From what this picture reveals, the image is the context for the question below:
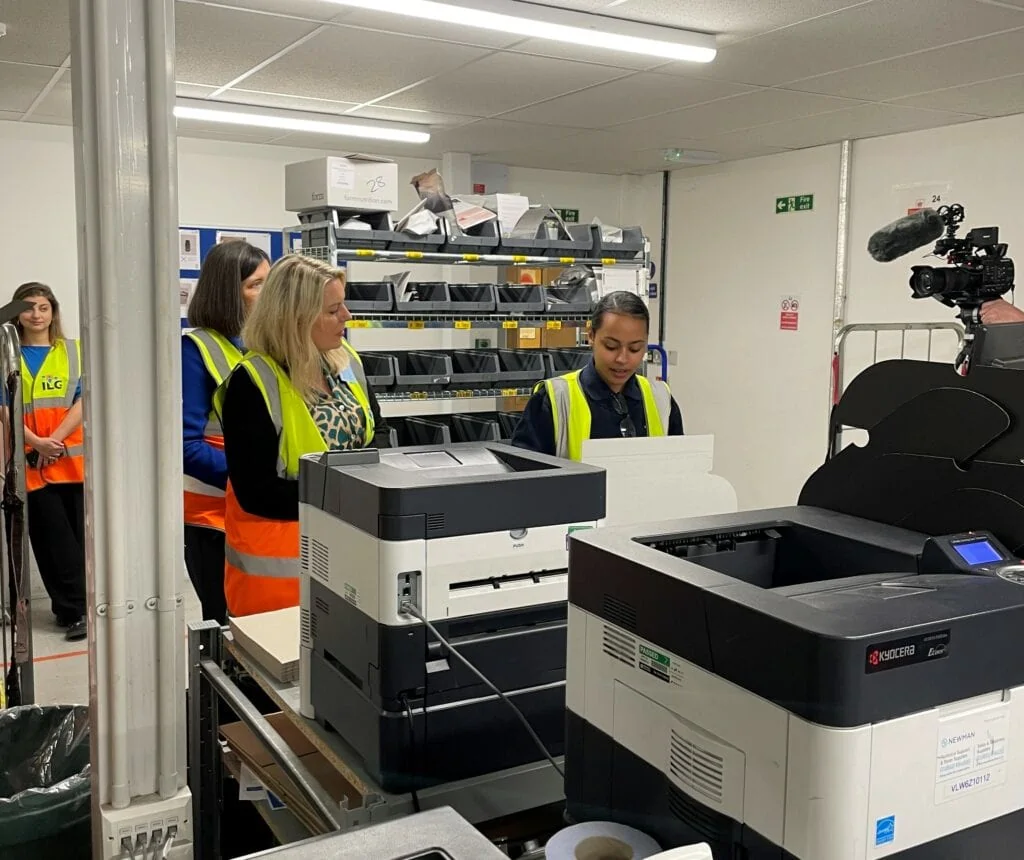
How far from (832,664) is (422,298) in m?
3.93

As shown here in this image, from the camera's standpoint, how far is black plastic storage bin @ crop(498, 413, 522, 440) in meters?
4.72

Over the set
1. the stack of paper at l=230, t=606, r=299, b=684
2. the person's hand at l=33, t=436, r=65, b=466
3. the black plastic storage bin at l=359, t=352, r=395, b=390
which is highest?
the black plastic storage bin at l=359, t=352, r=395, b=390

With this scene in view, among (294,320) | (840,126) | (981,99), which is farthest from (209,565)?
(840,126)

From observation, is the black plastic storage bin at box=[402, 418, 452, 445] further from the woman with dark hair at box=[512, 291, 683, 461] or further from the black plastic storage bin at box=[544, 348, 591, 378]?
the woman with dark hair at box=[512, 291, 683, 461]

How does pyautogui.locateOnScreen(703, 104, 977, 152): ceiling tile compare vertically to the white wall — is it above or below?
above

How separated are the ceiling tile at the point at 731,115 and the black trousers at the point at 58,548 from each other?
11.4 ft

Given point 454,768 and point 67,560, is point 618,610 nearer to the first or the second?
point 454,768

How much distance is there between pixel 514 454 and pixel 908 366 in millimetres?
614

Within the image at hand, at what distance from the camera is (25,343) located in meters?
4.46

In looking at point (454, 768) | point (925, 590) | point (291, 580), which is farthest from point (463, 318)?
point (925, 590)

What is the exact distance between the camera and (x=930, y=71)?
13.4ft

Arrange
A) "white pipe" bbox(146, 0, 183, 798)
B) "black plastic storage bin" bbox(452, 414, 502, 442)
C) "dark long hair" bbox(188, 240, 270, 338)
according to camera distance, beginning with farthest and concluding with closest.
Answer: "black plastic storage bin" bbox(452, 414, 502, 442) → "dark long hair" bbox(188, 240, 270, 338) → "white pipe" bbox(146, 0, 183, 798)

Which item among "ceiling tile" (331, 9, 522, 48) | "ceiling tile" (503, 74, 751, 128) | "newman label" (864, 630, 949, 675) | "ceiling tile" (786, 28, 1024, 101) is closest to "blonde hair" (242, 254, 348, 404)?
"ceiling tile" (331, 9, 522, 48)

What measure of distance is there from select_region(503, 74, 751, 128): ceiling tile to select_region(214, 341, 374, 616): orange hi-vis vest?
2.71 m
